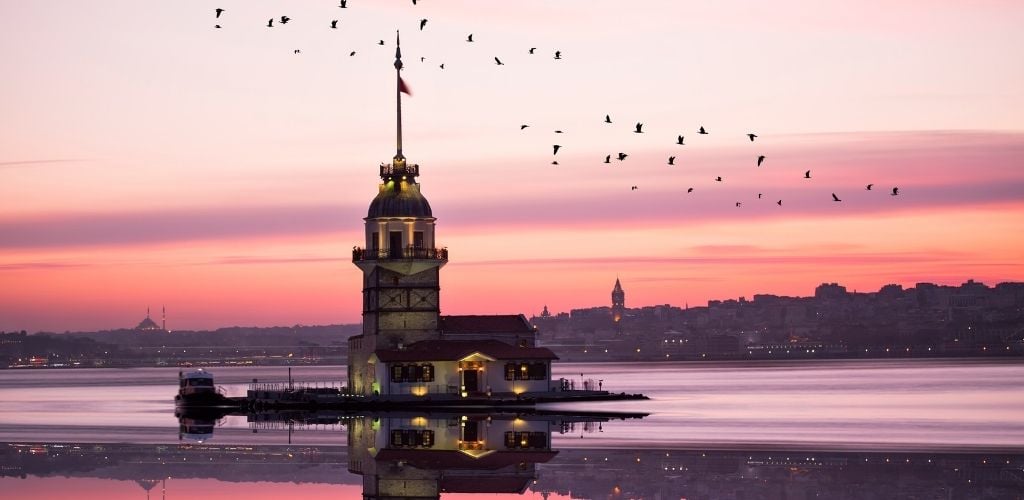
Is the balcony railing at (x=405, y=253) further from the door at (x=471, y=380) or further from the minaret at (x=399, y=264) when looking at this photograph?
the door at (x=471, y=380)

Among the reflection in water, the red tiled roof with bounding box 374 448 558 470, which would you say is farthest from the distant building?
the red tiled roof with bounding box 374 448 558 470

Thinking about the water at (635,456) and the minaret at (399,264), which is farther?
the minaret at (399,264)

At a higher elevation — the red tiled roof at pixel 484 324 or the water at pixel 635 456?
the red tiled roof at pixel 484 324

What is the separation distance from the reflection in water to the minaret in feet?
67.9

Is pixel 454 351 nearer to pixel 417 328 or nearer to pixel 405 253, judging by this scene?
pixel 417 328

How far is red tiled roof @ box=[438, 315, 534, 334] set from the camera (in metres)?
95.5

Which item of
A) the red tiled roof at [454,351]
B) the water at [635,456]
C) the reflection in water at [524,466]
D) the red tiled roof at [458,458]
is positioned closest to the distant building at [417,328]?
the red tiled roof at [454,351]

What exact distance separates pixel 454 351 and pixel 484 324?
15.8ft

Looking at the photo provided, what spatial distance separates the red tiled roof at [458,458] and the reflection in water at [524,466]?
0.05 metres

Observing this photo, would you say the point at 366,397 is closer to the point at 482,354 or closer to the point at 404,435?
the point at 482,354

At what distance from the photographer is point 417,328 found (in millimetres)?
94125

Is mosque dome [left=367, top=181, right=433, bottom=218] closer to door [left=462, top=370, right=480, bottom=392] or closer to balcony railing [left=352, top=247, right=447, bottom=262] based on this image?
balcony railing [left=352, top=247, right=447, bottom=262]

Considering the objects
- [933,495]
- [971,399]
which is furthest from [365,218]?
[933,495]

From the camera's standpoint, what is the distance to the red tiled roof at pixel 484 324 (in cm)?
9550
